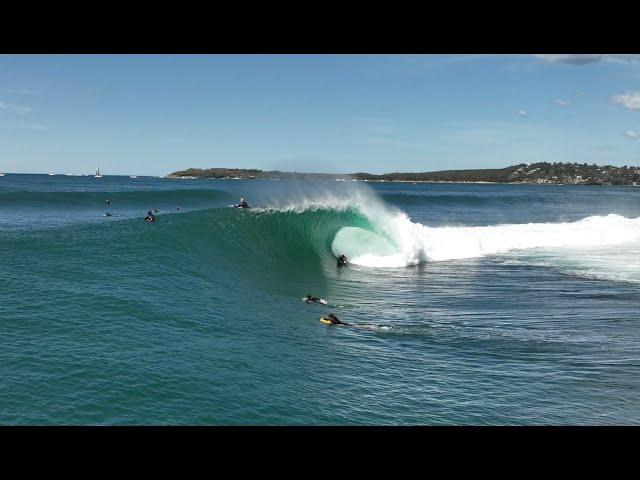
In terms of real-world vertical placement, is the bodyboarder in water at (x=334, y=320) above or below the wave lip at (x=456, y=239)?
below

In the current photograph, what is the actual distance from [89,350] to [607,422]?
10.6 m

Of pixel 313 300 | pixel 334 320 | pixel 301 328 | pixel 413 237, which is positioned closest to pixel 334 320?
pixel 334 320

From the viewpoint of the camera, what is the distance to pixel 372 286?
20719 millimetres

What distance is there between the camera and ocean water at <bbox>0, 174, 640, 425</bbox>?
9.58 meters

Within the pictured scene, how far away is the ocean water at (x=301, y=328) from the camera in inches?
377

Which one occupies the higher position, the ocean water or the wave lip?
the wave lip

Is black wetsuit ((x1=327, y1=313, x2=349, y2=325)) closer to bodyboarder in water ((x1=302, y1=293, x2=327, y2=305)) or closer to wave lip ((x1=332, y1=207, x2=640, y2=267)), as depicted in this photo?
bodyboarder in water ((x1=302, y1=293, x2=327, y2=305))

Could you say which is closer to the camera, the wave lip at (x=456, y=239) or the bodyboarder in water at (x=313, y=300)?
the bodyboarder in water at (x=313, y=300)

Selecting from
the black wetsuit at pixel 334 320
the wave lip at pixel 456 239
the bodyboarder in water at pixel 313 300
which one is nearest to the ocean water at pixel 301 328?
the wave lip at pixel 456 239

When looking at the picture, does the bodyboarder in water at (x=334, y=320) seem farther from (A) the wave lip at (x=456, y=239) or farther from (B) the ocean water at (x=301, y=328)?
(A) the wave lip at (x=456, y=239)

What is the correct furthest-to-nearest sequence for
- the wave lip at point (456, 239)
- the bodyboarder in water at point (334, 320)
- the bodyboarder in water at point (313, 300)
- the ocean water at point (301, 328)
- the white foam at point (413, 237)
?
the white foam at point (413, 237), the wave lip at point (456, 239), the bodyboarder in water at point (313, 300), the bodyboarder in water at point (334, 320), the ocean water at point (301, 328)

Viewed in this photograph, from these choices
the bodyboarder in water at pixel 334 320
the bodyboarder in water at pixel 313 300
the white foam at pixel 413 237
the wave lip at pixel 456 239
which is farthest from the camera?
the white foam at pixel 413 237

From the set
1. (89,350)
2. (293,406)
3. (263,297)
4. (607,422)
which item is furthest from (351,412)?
(263,297)

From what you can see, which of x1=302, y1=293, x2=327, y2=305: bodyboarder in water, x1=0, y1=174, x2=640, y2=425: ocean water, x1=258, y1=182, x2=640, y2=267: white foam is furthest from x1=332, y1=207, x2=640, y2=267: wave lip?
x1=302, y1=293, x2=327, y2=305: bodyboarder in water
